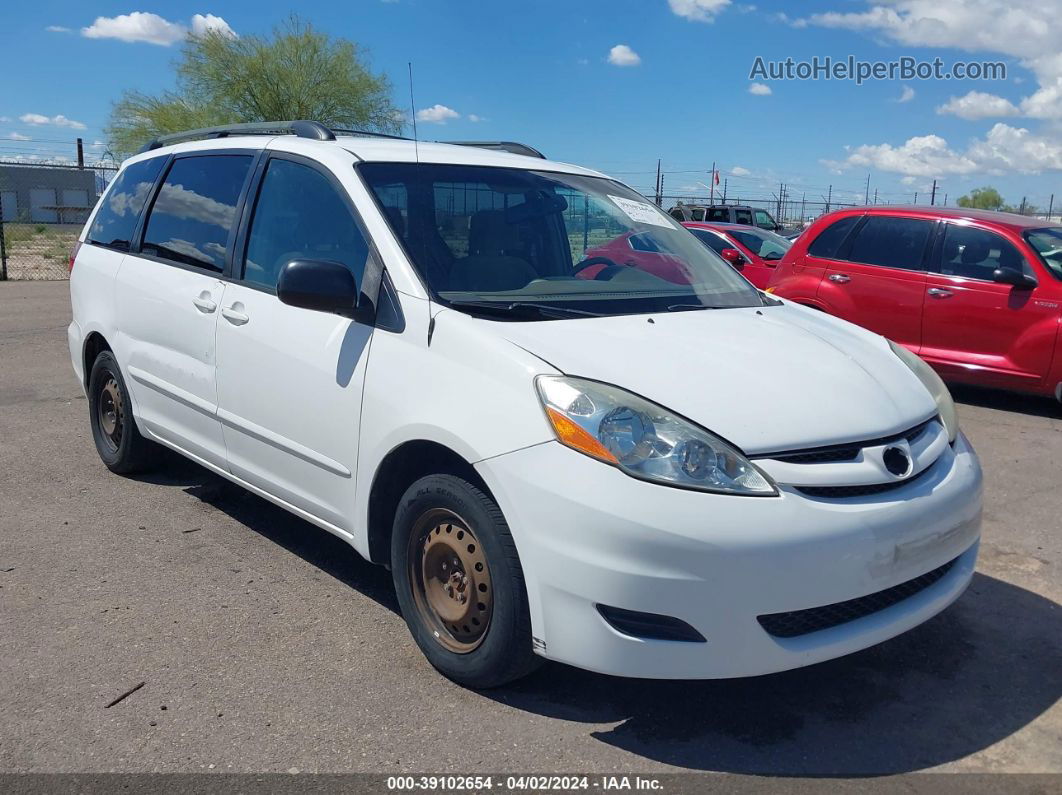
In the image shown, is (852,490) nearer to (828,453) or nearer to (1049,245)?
(828,453)

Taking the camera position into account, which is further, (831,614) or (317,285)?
(317,285)

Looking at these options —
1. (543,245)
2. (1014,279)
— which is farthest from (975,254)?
(543,245)

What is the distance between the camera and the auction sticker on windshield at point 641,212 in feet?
14.7

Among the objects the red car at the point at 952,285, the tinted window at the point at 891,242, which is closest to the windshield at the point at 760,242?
the red car at the point at 952,285

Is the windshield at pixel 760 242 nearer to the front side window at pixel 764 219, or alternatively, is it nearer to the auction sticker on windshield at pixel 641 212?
the auction sticker on windshield at pixel 641 212

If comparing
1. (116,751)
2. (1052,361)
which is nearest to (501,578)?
(116,751)

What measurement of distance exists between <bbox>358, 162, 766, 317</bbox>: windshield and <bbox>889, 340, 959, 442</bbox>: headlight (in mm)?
644

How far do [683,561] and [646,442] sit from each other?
0.36 metres

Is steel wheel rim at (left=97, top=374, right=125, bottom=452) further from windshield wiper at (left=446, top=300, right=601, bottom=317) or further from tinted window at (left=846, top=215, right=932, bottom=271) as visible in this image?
tinted window at (left=846, top=215, right=932, bottom=271)

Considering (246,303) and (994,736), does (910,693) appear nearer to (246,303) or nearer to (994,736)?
(994,736)

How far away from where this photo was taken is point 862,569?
281 cm

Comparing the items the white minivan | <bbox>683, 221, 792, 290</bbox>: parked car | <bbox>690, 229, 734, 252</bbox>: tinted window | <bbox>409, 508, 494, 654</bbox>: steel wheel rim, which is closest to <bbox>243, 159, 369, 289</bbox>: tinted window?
the white minivan

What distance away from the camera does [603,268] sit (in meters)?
4.02

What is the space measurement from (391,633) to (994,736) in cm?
210
